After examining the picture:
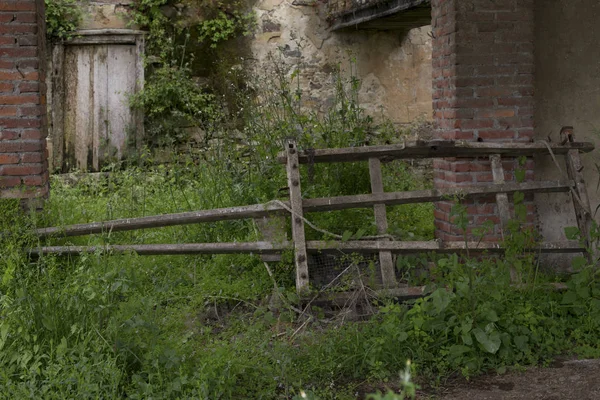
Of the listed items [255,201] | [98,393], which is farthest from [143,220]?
[98,393]

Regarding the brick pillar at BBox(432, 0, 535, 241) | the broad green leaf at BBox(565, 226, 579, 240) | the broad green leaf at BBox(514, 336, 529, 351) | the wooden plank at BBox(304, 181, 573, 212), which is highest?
the brick pillar at BBox(432, 0, 535, 241)

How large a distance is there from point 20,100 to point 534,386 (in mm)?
4039

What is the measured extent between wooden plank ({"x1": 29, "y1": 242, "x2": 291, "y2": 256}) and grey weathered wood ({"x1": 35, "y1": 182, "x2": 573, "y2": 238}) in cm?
15

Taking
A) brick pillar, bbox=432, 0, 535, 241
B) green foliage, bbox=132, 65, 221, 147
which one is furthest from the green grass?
green foliage, bbox=132, 65, 221, 147

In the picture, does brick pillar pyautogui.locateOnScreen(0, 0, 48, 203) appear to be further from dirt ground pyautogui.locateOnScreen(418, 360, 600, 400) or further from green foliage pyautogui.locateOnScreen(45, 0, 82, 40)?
green foliage pyautogui.locateOnScreen(45, 0, 82, 40)

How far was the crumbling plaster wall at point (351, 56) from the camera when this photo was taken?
1120 cm

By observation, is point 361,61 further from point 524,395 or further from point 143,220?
point 524,395

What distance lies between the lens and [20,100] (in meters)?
5.86

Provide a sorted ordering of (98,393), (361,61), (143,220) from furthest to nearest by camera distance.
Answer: (361,61), (143,220), (98,393)

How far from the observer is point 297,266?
5445 mm

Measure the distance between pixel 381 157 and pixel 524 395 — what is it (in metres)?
2.20

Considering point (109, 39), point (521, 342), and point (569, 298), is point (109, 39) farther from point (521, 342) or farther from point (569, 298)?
point (521, 342)

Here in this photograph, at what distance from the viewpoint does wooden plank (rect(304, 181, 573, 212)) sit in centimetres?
564

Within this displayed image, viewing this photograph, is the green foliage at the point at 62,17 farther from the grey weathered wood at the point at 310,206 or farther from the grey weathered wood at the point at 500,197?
the grey weathered wood at the point at 500,197
